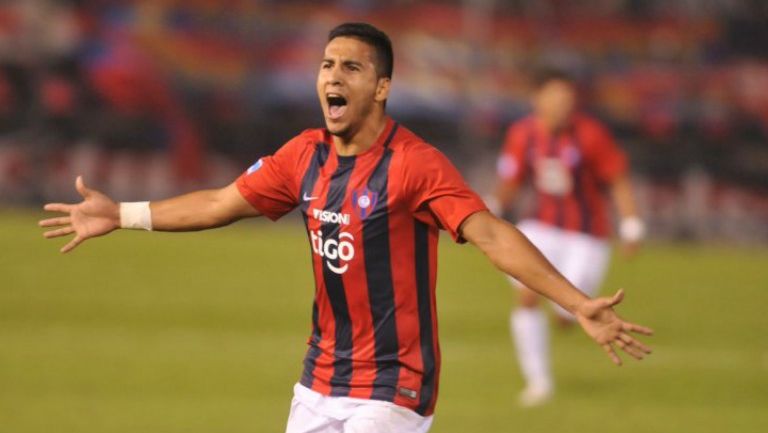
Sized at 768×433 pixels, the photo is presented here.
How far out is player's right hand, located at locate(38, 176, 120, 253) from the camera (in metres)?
6.89

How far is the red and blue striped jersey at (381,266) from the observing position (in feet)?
21.1

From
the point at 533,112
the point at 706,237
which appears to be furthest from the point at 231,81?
the point at 706,237

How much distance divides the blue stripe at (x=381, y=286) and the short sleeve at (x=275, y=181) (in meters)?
0.47

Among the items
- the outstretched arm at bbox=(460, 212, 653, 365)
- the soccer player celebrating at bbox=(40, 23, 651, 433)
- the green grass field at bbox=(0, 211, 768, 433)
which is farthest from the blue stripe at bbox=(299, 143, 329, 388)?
the green grass field at bbox=(0, 211, 768, 433)

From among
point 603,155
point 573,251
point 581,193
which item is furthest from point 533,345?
point 603,155

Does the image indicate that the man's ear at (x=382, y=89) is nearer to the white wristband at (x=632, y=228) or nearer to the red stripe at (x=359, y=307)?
the red stripe at (x=359, y=307)

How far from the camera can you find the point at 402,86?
78.2ft

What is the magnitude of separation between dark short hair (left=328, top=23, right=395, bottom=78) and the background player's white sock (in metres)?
6.06

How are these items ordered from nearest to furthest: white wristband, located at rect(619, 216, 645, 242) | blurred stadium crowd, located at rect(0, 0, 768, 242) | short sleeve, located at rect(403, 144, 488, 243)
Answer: short sleeve, located at rect(403, 144, 488, 243) < white wristband, located at rect(619, 216, 645, 242) < blurred stadium crowd, located at rect(0, 0, 768, 242)

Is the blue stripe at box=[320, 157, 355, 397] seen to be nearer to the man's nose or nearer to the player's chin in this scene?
the player's chin

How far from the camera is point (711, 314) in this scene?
18406 mm

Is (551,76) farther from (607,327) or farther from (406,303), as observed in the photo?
(607,327)

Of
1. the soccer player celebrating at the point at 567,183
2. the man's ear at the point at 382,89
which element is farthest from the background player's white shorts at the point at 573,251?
the man's ear at the point at 382,89

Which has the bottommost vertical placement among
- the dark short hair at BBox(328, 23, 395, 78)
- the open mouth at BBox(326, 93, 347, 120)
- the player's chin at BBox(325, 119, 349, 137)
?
the player's chin at BBox(325, 119, 349, 137)
